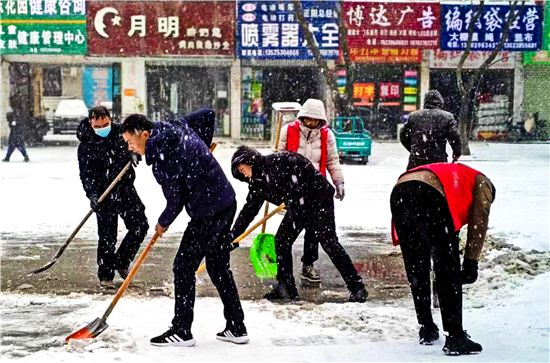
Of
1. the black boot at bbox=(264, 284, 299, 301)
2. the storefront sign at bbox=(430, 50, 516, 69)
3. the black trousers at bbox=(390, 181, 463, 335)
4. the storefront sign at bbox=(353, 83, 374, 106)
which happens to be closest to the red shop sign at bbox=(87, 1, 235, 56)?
the storefront sign at bbox=(353, 83, 374, 106)

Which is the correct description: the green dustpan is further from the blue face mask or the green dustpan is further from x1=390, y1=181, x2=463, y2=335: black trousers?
x1=390, y1=181, x2=463, y2=335: black trousers

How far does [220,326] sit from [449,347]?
1634 mm

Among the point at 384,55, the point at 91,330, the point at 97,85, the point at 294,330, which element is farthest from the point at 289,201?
the point at 97,85

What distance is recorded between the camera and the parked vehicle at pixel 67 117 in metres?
24.9

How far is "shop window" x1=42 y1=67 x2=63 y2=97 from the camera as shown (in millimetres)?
26419

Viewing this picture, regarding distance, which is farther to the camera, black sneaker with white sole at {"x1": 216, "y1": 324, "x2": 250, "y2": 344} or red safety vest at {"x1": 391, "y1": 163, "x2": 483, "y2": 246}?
black sneaker with white sole at {"x1": 216, "y1": 324, "x2": 250, "y2": 344}

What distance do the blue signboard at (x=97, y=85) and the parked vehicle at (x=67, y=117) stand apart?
1261 millimetres

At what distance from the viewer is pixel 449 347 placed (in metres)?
4.75

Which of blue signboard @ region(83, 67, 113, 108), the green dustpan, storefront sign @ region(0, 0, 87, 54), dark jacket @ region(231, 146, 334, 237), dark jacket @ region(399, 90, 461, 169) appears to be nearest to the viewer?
dark jacket @ region(231, 146, 334, 237)

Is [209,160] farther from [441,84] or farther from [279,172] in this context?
[441,84]

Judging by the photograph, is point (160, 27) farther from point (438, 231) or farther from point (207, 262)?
point (438, 231)

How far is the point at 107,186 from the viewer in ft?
21.8

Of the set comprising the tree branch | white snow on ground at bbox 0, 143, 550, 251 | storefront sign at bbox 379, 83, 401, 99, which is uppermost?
the tree branch

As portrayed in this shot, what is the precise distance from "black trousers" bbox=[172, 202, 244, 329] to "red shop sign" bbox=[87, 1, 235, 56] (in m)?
20.5
